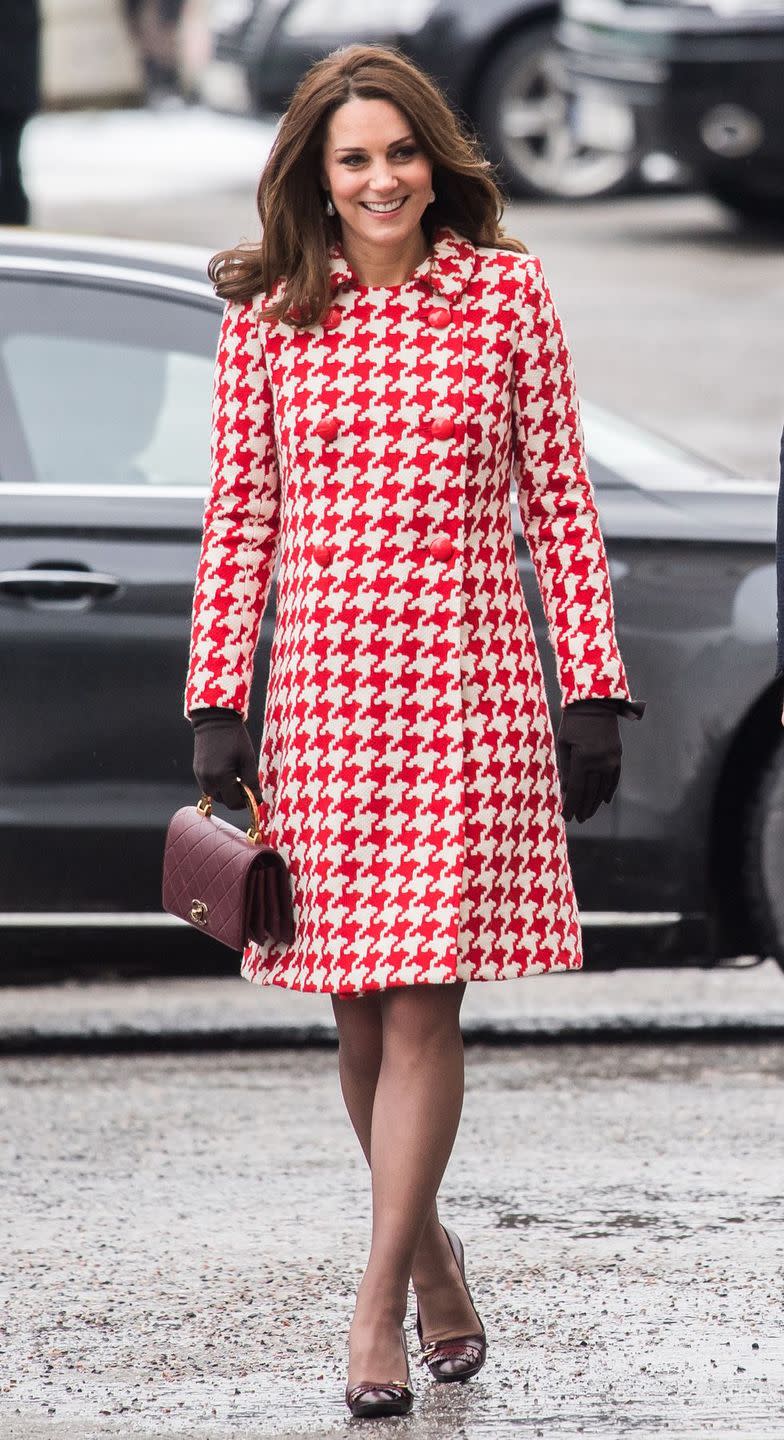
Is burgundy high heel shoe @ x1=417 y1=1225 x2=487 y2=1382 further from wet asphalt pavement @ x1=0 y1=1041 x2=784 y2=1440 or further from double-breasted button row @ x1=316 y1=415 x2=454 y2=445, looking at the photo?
double-breasted button row @ x1=316 y1=415 x2=454 y2=445

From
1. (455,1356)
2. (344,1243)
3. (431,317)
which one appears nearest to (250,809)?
(431,317)

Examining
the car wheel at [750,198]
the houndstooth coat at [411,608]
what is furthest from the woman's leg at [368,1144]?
the car wheel at [750,198]

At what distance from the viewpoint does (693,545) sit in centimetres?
575

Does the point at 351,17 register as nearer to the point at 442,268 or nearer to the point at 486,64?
the point at 486,64

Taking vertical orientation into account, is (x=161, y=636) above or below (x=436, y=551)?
above

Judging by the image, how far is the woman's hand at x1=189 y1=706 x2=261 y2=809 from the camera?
12.8ft

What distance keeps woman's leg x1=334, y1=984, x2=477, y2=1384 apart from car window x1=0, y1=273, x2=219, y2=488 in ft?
7.04

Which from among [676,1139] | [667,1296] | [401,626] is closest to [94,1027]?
[676,1139]

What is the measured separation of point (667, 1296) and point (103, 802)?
186 cm

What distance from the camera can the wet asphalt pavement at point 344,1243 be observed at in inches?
154

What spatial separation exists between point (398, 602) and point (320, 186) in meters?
0.60

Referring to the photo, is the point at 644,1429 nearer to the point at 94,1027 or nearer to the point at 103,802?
the point at 103,802

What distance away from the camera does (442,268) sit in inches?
154

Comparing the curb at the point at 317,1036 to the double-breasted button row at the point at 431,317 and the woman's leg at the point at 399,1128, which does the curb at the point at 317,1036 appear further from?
the double-breasted button row at the point at 431,317
